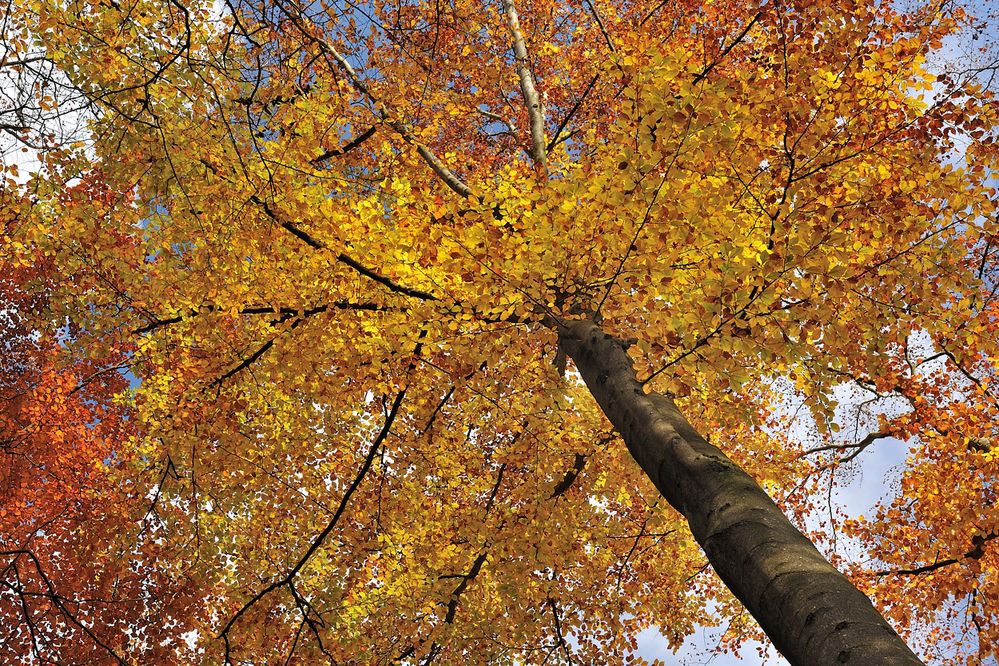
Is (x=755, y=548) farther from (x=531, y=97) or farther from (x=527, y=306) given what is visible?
(x=531, y=97)

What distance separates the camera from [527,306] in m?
5.55

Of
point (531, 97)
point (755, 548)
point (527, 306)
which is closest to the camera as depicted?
point (755, 548)

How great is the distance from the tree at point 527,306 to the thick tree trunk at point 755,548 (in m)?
0.02

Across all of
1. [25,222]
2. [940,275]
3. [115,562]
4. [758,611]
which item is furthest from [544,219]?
[115,562]

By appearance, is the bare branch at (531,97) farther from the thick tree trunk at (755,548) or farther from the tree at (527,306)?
the thick tree trunk at (755,548)

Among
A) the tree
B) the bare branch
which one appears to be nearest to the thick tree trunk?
the tree

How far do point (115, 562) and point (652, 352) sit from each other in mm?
6635

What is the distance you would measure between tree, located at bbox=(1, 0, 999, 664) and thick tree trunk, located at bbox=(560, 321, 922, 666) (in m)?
0.02

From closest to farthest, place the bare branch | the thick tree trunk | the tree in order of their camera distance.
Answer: the thick tree trunk, the tree, the bare branch

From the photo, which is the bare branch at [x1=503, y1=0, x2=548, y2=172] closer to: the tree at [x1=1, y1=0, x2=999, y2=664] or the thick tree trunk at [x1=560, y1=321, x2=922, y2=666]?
the tree at [x1=1, y1=0, x2=999, y2=664]

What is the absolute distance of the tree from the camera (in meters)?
4.43

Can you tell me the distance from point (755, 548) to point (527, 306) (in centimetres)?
288

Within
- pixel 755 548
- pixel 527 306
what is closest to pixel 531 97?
pixel 527 306

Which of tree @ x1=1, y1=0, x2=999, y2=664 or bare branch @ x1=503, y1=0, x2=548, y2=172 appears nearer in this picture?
tree @ x1=1, y1=0, x2=999, y2=664
